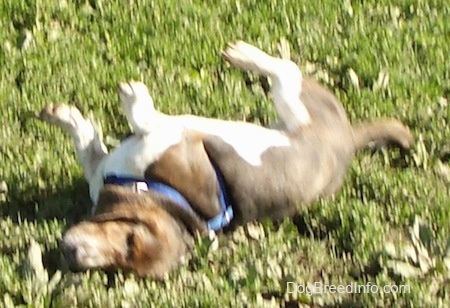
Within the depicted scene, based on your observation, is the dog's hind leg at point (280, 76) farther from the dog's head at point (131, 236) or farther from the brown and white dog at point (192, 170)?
the dog's head at point (131, 236)

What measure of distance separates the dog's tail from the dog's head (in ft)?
3.56

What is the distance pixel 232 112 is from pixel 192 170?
956 mm

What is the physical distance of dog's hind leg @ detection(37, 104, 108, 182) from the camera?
467 centimetres

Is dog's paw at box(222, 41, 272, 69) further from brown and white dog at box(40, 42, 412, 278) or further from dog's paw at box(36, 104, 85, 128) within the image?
dog's paw at box(36, 104, 85, 128)

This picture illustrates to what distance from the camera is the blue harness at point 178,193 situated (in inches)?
167

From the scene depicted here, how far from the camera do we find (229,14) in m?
5.93

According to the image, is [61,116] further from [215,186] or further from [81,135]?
[215,186]

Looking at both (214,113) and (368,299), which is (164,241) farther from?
(214,113)

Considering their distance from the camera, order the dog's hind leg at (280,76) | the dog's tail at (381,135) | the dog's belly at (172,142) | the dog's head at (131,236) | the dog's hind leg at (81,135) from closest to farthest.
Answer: the dog's head at (131,236) → the dog's belly at (172,142) → the dog's hind leg at (81,135) → the dog's hind leg at (280,76) → the dog's tail at (381,135)

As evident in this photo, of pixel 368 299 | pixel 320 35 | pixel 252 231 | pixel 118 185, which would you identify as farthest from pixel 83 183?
pixel 320 35

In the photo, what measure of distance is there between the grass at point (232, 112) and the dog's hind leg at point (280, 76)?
255 millimetres

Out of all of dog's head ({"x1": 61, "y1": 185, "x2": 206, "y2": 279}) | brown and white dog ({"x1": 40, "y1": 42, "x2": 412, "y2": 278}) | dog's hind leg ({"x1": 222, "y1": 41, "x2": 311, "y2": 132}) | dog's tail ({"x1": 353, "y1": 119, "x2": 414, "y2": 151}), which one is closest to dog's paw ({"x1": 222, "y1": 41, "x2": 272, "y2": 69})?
dog's hind leg ({"x1": 222, "y1": 41, "x2": 311, "y2": 132})

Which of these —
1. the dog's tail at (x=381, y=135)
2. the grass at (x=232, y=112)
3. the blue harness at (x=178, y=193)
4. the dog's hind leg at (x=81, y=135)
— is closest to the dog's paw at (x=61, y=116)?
the dog's hind leg at (x=81, y=135)

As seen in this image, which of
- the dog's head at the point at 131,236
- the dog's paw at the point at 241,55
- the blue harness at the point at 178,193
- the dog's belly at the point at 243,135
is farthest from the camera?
the dog's paw at the point at 241,55
